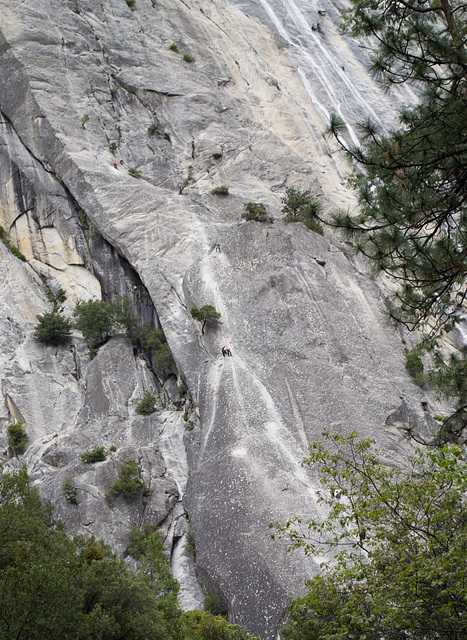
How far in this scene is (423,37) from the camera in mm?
8711

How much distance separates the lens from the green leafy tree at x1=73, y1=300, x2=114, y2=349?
3219 cm

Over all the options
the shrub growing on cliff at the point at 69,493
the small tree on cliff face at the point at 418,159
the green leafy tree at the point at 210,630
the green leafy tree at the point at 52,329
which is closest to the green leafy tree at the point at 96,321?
the green leafy tree at the point at 52,329

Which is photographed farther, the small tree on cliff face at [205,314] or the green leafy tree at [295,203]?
the green leafy tree at [295,203]

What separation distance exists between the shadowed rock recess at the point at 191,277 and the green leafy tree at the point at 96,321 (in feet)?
4.63

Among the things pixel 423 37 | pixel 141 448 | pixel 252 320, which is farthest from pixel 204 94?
pixel 423 37

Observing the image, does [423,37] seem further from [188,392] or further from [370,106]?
[370,106]

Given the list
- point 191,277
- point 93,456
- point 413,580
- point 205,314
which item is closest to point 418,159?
point 413,580

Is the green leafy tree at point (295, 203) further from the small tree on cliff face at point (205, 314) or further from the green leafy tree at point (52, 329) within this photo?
the green leafy tree at point (52, 329)

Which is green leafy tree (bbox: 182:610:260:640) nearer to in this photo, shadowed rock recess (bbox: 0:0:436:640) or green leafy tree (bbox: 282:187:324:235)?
shadowed rock recess (bbox: 0:0:436:640)

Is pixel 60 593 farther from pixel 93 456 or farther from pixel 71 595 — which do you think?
pixel 93 456

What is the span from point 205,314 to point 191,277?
4.19 m

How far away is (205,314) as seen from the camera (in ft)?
90.9

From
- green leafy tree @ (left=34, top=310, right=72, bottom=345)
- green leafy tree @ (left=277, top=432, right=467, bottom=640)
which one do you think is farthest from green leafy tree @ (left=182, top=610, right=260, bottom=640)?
green leafy tree @ (left=34, top=310, right=72, bottom=345)

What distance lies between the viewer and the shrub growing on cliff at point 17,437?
27.2 meters
